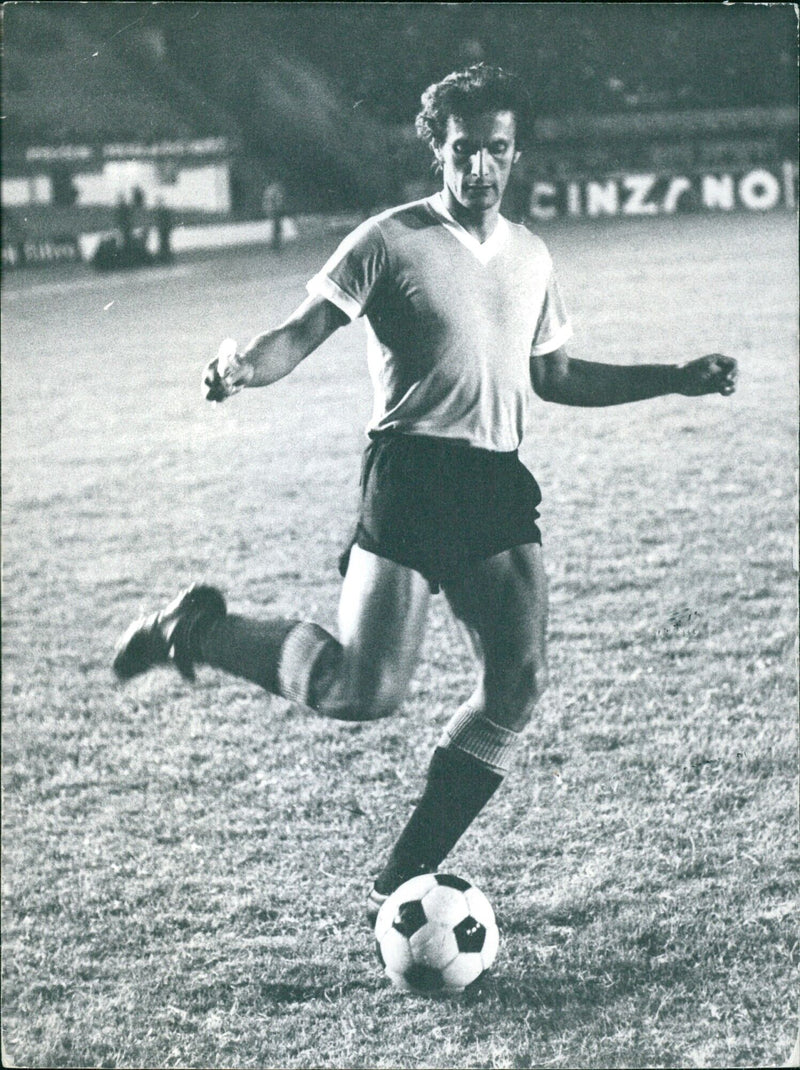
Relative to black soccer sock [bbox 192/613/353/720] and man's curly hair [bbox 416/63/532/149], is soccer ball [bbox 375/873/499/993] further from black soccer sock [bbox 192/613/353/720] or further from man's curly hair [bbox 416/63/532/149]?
man's curly hair [bbox 416/63/532/149]

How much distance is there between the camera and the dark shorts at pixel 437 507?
82.1 inches

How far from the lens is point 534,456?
24.6ft

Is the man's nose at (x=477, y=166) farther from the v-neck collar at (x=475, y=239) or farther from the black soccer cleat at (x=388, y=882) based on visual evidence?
the black soccer cleat at (x=388, y=882)

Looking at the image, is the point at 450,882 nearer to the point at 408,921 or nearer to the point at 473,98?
the point at 408,921

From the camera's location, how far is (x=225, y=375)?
6.23 ft

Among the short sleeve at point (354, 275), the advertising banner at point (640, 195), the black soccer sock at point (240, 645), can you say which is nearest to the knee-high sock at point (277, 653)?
the black soccer sock at point (240, 645)

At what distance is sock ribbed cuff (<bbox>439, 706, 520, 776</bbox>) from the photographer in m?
2.27

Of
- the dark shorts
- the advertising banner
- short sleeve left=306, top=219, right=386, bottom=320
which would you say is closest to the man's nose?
short sleeve left=306, top=219, right=386, bottom=320

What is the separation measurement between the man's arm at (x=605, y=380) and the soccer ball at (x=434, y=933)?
103 centimetres

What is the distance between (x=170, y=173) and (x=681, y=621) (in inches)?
83.6

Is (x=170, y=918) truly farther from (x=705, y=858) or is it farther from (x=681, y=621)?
(x=681, y=621)

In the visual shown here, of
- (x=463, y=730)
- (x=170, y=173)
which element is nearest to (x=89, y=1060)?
(x=463, y=730)

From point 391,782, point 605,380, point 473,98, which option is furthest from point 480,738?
point 391,782

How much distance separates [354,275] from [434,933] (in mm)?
1345
